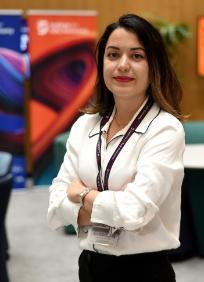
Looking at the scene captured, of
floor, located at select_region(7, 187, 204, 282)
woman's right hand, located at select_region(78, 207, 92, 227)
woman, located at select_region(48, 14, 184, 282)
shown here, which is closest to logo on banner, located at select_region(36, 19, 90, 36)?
floor, located at select_region(7, 187, 204, 282)

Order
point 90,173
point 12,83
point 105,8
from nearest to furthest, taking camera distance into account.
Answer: point 90,173 → point 12,83 → point 105,8

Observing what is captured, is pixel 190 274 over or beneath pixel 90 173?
beneath

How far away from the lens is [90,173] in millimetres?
1554

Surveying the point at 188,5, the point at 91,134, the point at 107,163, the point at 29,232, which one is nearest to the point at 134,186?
the point at 107,163

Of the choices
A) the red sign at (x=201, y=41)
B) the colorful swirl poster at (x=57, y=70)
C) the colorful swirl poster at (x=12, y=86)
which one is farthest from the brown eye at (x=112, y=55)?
the red sign at (x=201, y=41)

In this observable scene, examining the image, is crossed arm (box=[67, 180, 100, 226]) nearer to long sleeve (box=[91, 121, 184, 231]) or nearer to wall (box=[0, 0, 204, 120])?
long sleeve (box=[91, 121, 184, 231])

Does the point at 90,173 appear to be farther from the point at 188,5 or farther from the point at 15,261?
the point at 188,5

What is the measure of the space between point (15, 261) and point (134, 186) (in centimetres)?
270

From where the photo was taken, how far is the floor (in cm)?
351

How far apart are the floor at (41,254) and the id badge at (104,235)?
203cm

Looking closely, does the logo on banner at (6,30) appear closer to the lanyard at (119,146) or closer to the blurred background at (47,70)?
the blurred background at (47,70)

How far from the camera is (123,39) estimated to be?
1500 mm

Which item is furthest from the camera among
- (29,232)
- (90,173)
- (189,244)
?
(29,232)

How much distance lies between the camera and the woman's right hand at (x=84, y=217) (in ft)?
4.99
